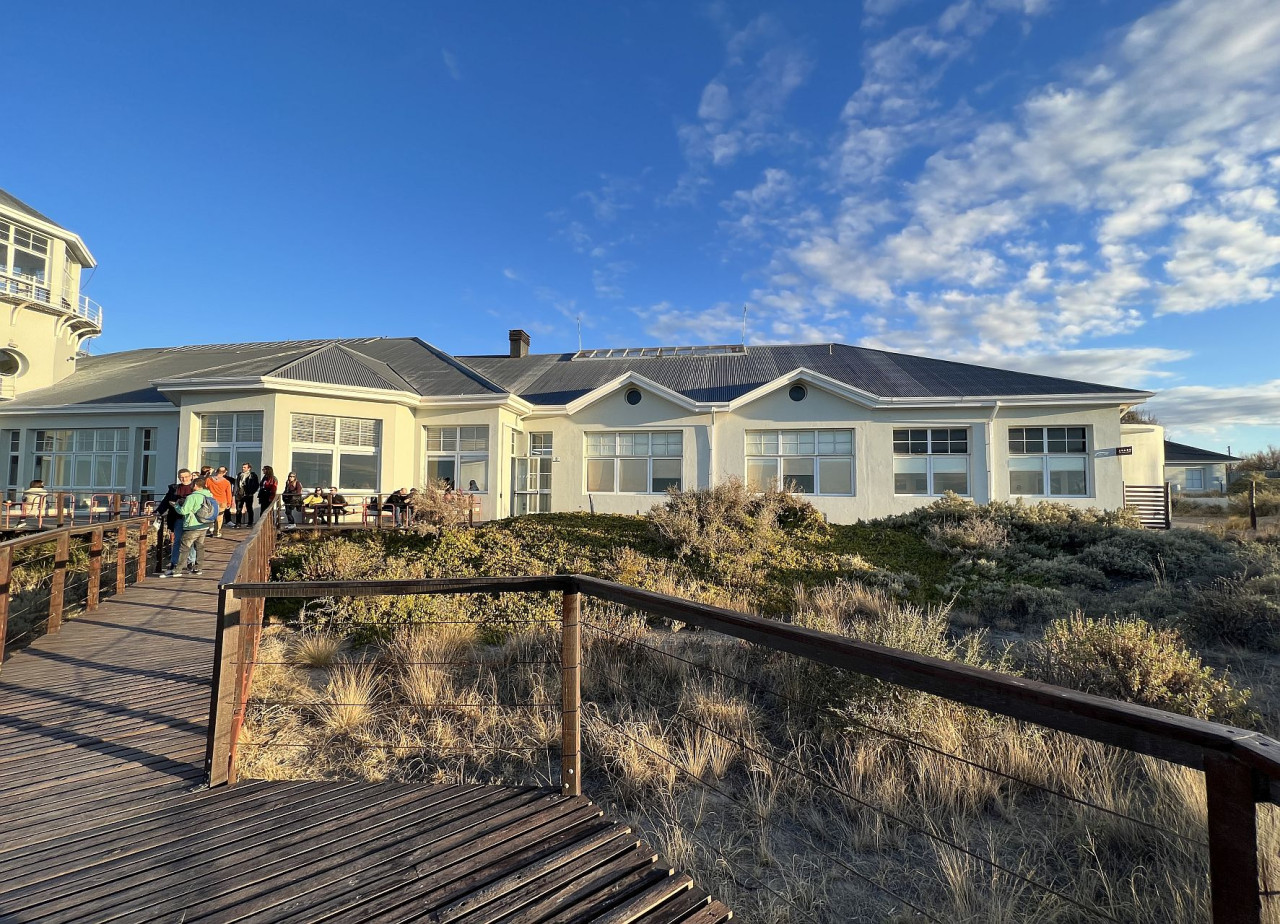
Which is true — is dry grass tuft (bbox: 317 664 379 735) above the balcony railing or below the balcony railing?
below

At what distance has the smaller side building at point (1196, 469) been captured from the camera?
4391 cm

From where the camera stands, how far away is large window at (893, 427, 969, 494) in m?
18.5

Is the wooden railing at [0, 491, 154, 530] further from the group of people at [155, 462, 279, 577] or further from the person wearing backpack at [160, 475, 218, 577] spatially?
the person wearing backpack at [160, 475, 218, 577]

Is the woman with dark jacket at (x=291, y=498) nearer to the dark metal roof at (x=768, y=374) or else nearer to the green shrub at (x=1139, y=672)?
the dark metal roof at (x=768, y=374)

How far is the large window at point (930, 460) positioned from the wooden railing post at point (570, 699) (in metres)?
16.8

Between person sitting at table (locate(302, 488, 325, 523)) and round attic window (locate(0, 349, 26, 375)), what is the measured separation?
51.2 feet

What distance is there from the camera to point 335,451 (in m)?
17.0

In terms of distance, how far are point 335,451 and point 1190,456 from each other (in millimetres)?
53079

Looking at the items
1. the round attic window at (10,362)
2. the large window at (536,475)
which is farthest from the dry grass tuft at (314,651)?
the round attic window at (10,362)

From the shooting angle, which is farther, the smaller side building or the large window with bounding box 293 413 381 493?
the smaller side building

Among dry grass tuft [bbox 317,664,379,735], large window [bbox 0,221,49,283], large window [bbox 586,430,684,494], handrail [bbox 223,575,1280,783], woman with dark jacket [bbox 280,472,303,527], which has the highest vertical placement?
large window [bbox 0,221,49,283]

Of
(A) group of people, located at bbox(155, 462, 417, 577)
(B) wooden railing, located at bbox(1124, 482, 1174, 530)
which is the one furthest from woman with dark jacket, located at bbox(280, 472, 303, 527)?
(B) wooden railing, located at bbox(1124, 482, 1174, 530)

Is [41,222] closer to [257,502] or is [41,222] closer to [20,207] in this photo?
[20,207]

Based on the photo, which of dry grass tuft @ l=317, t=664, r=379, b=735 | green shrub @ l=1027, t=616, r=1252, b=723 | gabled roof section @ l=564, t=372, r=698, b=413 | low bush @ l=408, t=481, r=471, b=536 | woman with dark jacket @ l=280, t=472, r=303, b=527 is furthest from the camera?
gabled roof section @ l=564, t=372, r=698, b=413
